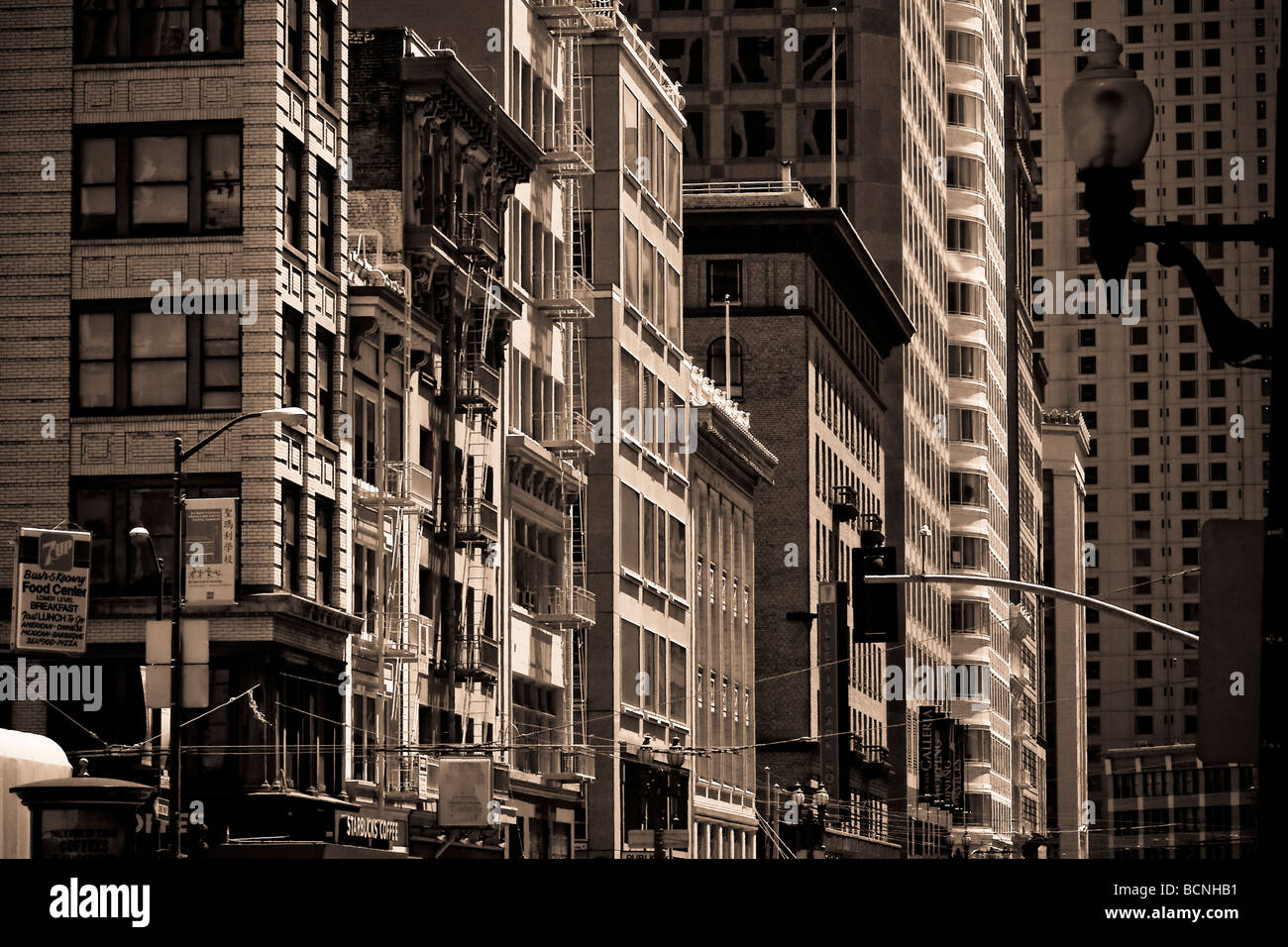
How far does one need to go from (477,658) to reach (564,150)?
18.9 meters

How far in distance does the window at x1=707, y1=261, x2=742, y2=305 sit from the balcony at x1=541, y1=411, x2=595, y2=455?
1492 inches

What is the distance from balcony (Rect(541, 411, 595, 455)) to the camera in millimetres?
76688

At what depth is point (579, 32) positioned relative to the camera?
78688 millimetres

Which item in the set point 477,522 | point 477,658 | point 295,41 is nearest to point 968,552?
point 477,522

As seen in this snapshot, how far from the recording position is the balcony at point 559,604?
244 feet

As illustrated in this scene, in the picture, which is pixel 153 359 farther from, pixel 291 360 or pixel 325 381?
pixel 325 381

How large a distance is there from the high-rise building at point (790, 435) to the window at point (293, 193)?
193 feet

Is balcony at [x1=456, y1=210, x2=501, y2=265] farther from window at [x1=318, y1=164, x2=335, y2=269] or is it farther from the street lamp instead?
the street lamp

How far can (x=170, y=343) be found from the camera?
53.9m

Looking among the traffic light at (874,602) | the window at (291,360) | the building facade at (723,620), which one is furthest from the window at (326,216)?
the building facade at (723,620)

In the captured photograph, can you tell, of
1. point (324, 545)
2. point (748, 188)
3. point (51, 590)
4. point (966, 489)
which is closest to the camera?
point (51, 590)

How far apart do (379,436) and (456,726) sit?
889 centimetres

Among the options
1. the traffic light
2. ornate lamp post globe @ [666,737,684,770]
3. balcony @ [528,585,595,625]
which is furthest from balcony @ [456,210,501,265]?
the traffic light
